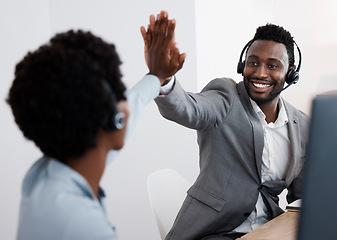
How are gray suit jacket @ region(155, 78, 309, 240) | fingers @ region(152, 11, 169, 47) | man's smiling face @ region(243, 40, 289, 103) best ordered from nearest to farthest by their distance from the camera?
fingers @ region(152, 11, 169, 47), gray suit jacket @ region(155, 78, 309, 240), man's smiling face @ region(243, 40, 289, 103)

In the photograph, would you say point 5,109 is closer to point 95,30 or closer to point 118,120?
point 95,30

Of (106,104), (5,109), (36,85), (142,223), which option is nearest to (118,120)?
(106,104)

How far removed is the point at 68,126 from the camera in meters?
0.72

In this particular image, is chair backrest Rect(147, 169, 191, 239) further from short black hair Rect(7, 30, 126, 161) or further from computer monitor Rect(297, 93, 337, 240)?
computer monitor Rect(297, 93, 337, 240)

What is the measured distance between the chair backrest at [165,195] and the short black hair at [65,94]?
3.50ft

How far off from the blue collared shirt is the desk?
67 centimetres

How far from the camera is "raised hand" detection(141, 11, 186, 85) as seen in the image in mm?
1131

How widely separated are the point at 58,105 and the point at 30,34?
2.22 m

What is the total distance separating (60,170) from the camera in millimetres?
729

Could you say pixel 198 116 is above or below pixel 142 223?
above

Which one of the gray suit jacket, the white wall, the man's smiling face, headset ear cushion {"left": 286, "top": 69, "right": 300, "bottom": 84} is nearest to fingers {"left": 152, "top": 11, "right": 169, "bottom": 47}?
the gray suit jacket

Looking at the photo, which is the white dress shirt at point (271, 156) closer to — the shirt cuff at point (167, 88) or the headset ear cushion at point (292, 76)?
the headset ear cushion at point (292, 76)

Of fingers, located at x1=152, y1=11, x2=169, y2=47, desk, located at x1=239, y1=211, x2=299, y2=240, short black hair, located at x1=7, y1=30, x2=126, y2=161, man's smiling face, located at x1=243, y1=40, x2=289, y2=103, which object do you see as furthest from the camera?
man's smiling face, located at x1=243, y1=40, x2=289, y2=103

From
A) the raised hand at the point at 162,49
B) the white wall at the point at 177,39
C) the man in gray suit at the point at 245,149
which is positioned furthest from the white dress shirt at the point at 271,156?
the white wall at the point at 177,39
